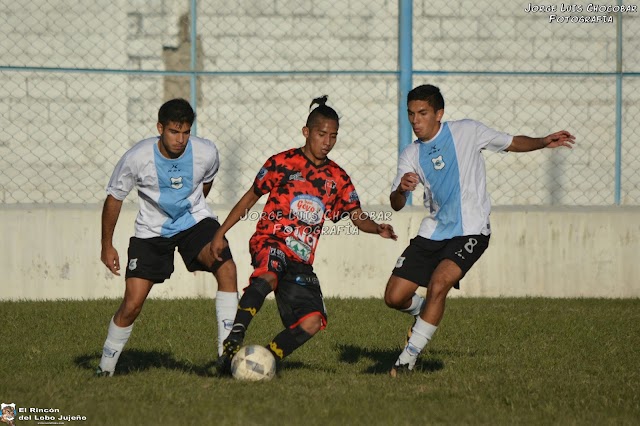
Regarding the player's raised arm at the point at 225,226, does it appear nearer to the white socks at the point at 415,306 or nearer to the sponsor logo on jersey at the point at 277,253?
the sponsor logo on jersey at the point at 277,253

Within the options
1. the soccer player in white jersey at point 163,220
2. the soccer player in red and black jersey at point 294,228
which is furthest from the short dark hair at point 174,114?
the soccer player in red and black jersey at point 294,228

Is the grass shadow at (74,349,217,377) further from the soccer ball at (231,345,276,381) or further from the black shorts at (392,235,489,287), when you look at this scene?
the black shorts at (392,235,489,287)

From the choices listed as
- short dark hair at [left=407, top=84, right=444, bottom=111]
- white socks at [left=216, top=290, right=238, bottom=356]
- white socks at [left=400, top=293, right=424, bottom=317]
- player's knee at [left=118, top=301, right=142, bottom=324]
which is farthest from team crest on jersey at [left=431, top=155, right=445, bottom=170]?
player's knee at [left=118, top=301, right=142, bottom=324]

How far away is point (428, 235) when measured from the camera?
24.0 ft

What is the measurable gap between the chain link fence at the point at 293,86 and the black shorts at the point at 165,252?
29.6 feet

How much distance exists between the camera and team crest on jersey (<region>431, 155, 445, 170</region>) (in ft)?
23.8

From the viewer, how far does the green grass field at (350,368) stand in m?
5.75

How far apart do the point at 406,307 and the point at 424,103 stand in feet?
4.61

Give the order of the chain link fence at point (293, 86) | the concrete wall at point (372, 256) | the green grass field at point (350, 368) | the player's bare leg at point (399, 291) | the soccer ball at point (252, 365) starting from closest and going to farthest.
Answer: the green grass field at point (350, 368)
the soccer ball at point (252, 365)
the player's bare leg at point (399, 291)
the concrete wall at point (372, 256)
the chain link fence at point (293, 86)

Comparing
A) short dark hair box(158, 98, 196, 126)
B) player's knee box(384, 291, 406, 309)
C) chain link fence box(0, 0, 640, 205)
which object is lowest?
player's knee box(384, 291, 406, 309)

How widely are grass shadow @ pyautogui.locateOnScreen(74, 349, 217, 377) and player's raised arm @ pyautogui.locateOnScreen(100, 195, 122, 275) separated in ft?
2.32

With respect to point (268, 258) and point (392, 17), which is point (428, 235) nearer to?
point (268, 258)

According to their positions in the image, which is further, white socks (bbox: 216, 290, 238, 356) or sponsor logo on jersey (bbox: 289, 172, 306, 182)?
white socks (bbox: 216, 290, 238, 356)

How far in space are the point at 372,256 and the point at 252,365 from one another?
Answer: 4.79 m
